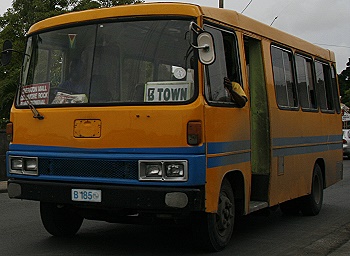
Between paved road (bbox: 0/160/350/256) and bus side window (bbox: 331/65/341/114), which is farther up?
bus side window (bbox: 331/65/341/114)

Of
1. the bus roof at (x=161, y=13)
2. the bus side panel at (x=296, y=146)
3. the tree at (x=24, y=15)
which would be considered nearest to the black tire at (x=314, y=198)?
the bus side panel at (x=296, y=146)

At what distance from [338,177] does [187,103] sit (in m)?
6.54

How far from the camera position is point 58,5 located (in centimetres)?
3850

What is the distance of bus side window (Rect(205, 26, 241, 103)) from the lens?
23.3ft

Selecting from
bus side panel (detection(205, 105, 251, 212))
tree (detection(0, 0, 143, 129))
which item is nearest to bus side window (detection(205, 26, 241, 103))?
bus side panel (detection(205, 105, 251, 212))

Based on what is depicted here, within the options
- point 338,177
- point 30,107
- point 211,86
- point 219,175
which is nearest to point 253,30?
point 211,86

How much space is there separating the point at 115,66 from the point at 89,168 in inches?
43.9

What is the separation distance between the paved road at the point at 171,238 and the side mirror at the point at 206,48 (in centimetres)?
221

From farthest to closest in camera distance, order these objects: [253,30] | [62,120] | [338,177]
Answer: [338,177] → [253,30] → [62,120]

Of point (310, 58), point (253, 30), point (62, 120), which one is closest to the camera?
point (62, 120)

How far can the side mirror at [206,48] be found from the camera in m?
6.66

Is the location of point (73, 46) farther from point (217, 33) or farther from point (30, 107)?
point (217, 33)

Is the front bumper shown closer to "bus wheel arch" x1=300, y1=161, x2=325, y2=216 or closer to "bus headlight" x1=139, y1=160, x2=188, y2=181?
"bus headlight" x1=139, y1=160, x2=188, y2=181

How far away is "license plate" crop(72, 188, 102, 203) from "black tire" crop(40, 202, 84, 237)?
2.94ft
